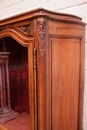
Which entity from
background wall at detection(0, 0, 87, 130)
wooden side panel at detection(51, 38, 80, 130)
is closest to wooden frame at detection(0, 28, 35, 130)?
wooden side panel at detection(51, 38, 80, 130)

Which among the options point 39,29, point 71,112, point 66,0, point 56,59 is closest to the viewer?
point 39,29

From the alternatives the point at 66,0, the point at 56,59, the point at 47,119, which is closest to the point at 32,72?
the point at 56,59

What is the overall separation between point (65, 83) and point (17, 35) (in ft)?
1.29

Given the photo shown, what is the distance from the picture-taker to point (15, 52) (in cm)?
101

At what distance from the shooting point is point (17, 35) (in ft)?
2.60

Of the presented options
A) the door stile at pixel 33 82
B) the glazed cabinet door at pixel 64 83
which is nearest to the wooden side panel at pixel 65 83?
the glazed cabinet door at pixel 64 83

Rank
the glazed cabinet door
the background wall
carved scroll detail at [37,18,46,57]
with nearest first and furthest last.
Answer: carved scroll detail at [37,18,46,57] → the glazed cabinet door → the background wall

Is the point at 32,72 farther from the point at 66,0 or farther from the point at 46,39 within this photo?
the point at 66,0

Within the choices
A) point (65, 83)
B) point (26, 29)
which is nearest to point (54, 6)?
point (26, 29)

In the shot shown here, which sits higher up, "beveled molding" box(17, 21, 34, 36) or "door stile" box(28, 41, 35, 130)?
"beveled molding" box(17, 21, 34, 36)

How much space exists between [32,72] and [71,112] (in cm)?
41

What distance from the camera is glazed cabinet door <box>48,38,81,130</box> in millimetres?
788

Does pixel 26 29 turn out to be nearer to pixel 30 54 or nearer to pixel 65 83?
pixel 30 54

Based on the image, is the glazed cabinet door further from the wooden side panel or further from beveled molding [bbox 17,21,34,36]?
beveled molding [bbox 17,21,34,36]
